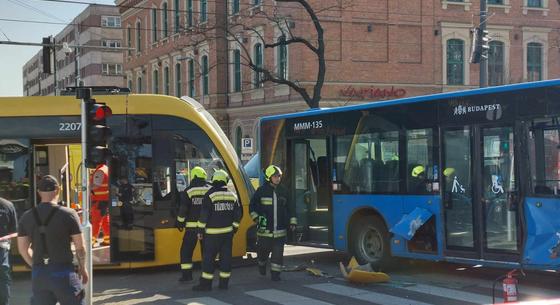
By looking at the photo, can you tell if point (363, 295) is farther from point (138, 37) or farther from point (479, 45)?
point (138, 37)

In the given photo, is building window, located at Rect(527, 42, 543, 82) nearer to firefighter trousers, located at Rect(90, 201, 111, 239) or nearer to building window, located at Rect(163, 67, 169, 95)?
building window, located at Rect(163, 67, 169, 95)

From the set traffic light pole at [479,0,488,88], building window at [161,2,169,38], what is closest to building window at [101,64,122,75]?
building window at [161,2,169,38]

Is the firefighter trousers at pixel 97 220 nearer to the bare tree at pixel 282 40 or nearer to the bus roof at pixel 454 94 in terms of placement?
the bus roof at pixel 454 94

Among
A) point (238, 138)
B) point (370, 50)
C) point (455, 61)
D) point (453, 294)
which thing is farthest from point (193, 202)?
point (238, 138)

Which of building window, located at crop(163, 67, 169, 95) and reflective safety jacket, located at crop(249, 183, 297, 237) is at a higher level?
building window, located at crop(163, 67, 169, 95)

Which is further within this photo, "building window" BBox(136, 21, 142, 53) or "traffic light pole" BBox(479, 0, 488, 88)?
"building window" BBox(136, 21, 142, 53)

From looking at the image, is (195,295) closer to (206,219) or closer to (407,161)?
(206,219)

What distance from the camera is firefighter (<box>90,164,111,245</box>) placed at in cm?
1214

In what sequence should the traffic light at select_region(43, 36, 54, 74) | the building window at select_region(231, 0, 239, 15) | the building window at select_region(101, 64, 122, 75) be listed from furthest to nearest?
the building window at select_region(101, 64, 122, 75) < the building window at select_region(231, 0, 239, 15) < the traffic light at select_region(43, 36, 54, 74)

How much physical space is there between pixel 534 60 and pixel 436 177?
30928mm

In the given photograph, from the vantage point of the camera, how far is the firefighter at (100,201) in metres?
12.1

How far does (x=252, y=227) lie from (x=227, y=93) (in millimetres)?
28839

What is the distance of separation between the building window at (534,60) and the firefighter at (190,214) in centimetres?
3159

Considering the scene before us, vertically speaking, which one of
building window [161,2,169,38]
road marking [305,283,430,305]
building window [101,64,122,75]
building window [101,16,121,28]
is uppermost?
building window [101,16,121,28]
